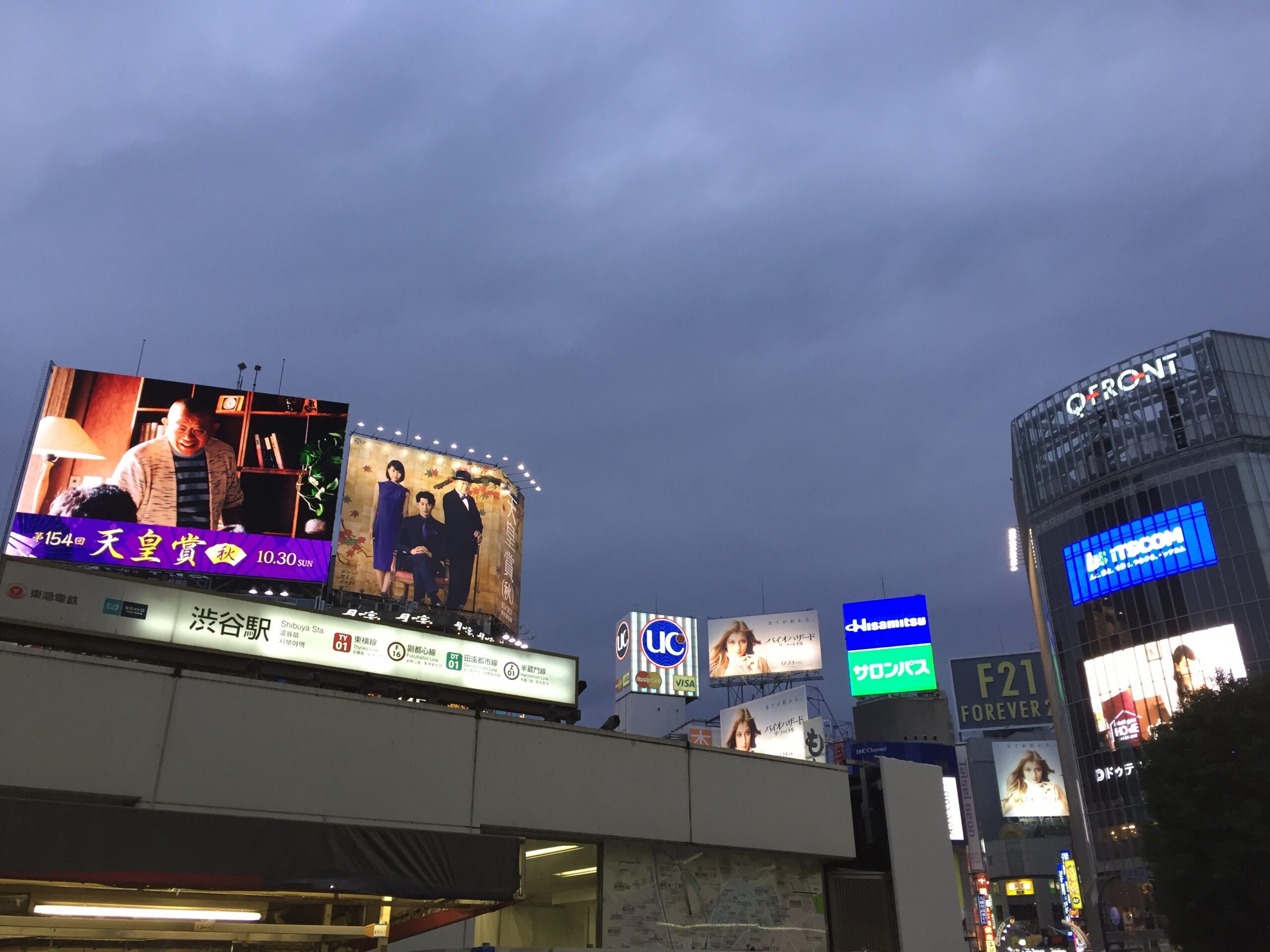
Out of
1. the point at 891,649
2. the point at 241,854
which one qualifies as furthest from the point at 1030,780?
the point at 241,854

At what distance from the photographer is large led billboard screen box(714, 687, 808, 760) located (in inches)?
2018

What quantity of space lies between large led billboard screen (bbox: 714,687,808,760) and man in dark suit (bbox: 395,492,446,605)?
23.6m

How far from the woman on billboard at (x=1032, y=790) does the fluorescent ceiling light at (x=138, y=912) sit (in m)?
85.2

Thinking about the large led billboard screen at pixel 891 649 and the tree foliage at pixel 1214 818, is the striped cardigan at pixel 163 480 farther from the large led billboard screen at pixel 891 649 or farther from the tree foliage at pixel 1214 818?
the large led billboard screen at pixel 891 649

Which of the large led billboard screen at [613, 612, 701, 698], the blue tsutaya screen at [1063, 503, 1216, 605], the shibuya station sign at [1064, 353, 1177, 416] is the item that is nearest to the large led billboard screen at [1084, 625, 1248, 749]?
the blue tsutaya screen at [1063, 503, 1216, 605]

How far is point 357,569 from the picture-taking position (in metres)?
31.4

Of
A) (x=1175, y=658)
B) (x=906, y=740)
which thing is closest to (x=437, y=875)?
(x=906, y=740)

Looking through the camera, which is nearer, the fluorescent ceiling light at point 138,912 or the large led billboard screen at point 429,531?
the fluorescent ceiling light at point 138,912

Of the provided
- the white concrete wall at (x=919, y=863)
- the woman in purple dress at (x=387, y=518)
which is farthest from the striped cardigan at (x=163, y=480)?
the white concrete wall at (x=919, y=863)

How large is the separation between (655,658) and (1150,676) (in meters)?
32.3

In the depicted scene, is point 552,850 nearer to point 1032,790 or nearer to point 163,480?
point 163,480

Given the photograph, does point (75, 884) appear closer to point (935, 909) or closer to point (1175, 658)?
point (935, 909)

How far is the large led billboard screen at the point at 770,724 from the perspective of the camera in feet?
168

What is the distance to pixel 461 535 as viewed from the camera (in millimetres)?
33469
